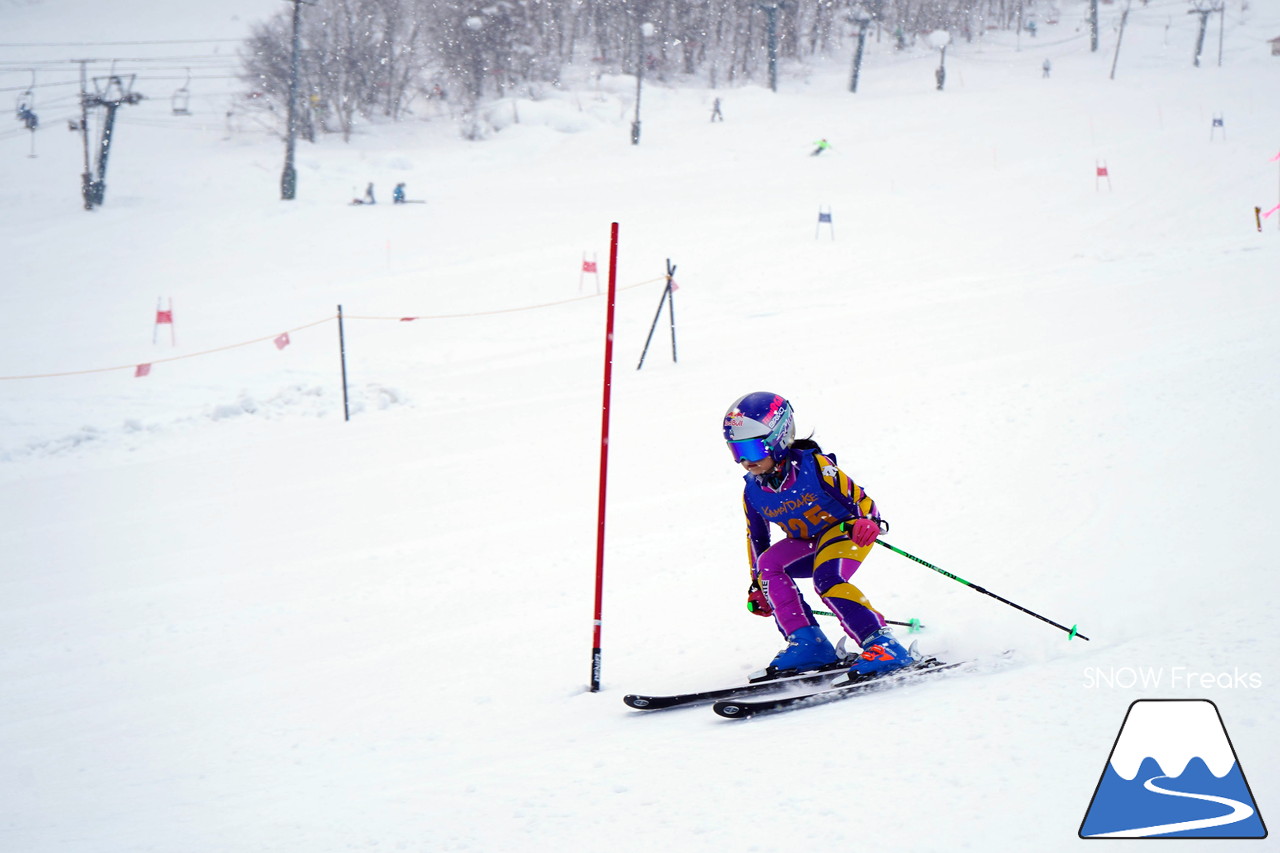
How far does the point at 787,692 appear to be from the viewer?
4535 millimetres

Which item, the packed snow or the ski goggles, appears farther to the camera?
the ski goggles

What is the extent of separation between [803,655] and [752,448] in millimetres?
1202

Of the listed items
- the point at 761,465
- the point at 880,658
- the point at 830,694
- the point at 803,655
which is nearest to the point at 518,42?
the point at 761,465

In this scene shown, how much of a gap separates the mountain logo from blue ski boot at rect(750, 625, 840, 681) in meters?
1.62

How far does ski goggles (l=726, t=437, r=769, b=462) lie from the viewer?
435 centimetres

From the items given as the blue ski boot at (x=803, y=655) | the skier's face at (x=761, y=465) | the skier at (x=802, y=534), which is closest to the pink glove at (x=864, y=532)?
the skier at (x=802, y=534)

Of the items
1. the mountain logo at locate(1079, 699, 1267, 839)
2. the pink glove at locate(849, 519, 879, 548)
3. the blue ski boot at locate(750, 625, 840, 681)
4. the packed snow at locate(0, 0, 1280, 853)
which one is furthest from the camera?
the blue ski boot at locate(750, 625, 840, 681)

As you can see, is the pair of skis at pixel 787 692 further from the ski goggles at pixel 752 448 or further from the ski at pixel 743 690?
the ski goggles at pixel 752 448

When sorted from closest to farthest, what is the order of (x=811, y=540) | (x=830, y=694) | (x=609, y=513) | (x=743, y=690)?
(x=830, y=694)
(x=743, y=690)
(x=811, y=540)
(x=609, y=513)

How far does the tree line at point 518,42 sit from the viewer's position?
44719 millimetres

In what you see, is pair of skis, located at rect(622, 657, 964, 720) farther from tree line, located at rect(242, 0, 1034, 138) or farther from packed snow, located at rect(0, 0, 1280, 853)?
tree line, located at rect(242, 0, 1034, 138)

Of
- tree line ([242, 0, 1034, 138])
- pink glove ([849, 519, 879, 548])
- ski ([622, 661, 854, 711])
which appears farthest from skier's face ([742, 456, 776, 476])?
tree line ([242, 0, 1034, 138])

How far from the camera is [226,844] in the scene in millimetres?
3430

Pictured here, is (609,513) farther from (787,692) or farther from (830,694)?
(830,694)
